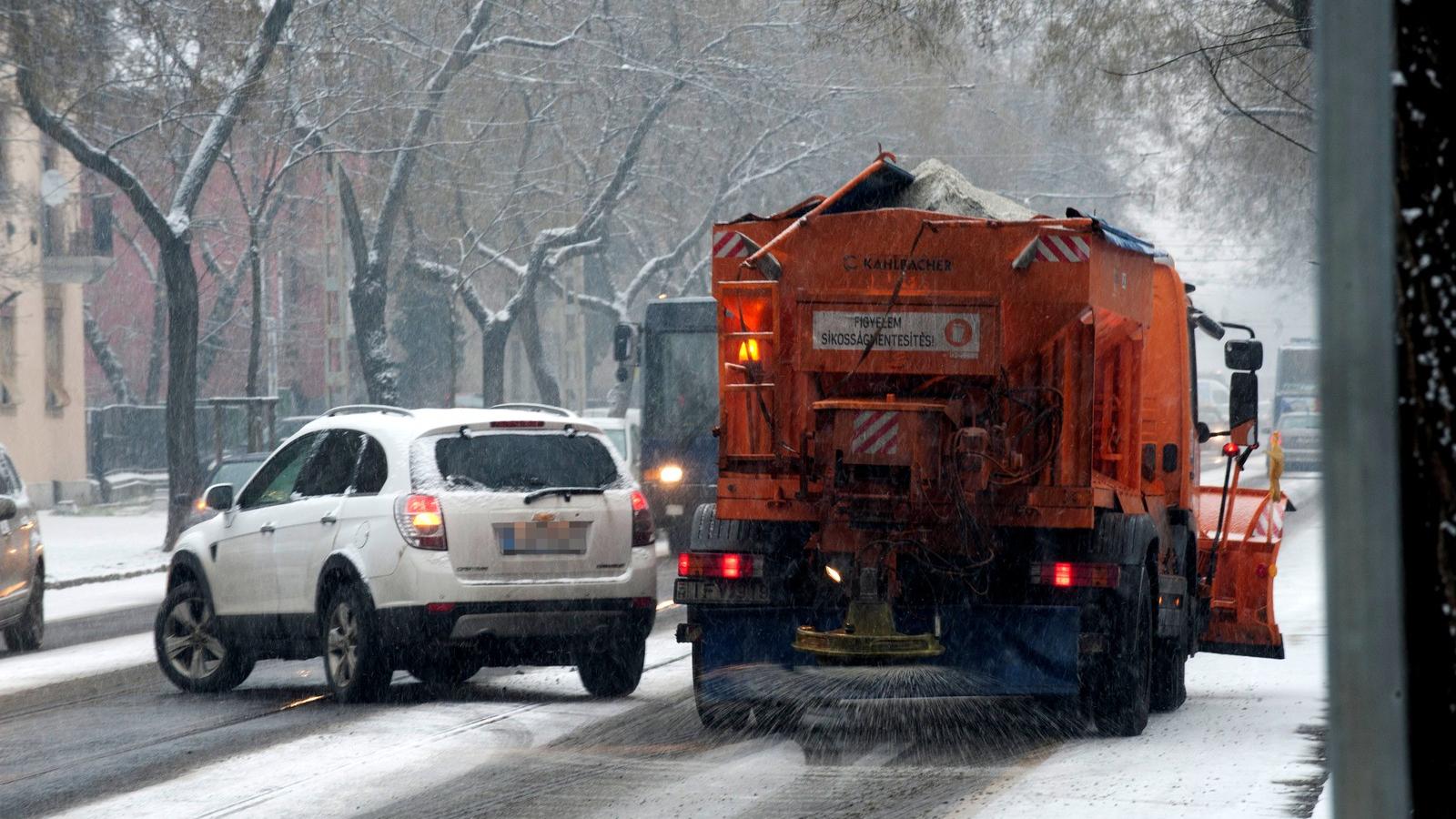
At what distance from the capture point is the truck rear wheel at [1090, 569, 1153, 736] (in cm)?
960

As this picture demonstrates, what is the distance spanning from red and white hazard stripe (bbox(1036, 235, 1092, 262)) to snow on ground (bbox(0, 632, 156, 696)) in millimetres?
6896

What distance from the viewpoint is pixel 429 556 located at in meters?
10.5

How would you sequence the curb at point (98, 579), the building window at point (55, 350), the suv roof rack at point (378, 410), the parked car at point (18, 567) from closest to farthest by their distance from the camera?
the suv roof rack at point (378, 410) → the parked car at point (18, 567) → the curb at point (98, 579) → the building window at point (55, 350)

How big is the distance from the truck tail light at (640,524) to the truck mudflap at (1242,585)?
338 cm

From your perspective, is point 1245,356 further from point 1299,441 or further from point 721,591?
point 1299,441

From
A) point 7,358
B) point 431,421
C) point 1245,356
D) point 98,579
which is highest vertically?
point 7,358

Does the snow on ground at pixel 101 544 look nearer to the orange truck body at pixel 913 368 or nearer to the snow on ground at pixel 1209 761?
the orange truck body at pixel 913 368

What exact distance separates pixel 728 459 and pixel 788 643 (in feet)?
3.14

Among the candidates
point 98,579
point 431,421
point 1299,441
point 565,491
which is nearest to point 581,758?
point 565,491

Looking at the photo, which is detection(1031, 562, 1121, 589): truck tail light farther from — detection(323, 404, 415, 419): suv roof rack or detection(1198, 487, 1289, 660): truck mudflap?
detection(323, 404, 415, 419): suv roof rack

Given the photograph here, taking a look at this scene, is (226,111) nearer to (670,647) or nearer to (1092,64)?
(1092,64)

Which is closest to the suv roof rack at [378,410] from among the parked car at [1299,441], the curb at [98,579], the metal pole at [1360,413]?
the metal pole at [1360,413]

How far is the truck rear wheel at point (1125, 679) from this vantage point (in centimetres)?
960

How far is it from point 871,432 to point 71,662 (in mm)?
7005
